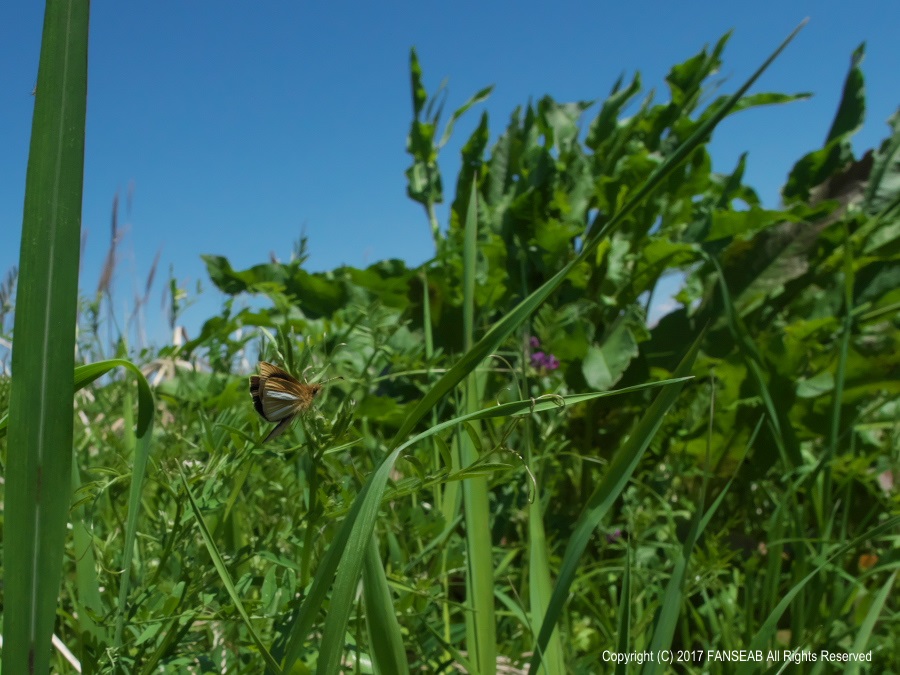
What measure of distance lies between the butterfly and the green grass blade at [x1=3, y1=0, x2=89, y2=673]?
0.12m

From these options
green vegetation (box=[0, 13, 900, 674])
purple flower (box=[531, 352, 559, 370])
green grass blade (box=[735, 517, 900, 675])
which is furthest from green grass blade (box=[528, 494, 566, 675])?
purple flower (box=[531, 352, 559, 370])

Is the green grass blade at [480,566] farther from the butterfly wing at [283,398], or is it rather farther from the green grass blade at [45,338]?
the green grass blade at [45,338]

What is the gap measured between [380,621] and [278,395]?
0.16 meters

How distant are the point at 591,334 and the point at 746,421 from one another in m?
0.35

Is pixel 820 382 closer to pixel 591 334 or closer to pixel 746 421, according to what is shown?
pixel 746 421

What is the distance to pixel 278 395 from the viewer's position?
515mm

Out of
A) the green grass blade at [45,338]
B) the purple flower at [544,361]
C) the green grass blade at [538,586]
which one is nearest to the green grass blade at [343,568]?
the green grass blade at [45,338]

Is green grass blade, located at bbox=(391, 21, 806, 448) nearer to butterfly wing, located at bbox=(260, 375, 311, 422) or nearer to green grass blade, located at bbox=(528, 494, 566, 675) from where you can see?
A: butterfly wing, located at bbox=(260, 375, 311, 422)

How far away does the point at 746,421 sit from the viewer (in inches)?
61.8

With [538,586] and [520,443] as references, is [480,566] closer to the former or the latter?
[538,586]

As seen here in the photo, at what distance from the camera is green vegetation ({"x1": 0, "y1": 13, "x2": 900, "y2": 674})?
1.72 feet

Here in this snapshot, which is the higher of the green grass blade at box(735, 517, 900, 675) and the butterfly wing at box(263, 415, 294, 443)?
the butterfly wing at box(263, 415, 294, 443)

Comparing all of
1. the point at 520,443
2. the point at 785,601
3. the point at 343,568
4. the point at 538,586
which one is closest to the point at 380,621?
the point at 343,568

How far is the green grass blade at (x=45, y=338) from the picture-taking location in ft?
1.28
